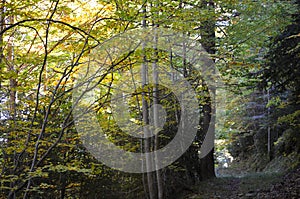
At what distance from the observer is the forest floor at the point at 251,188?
20.3 ft

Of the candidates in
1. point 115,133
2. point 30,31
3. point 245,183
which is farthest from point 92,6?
point 245,183

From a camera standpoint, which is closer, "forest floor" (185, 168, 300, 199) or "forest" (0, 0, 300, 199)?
"forest floor" (185, 168, 300, 199)

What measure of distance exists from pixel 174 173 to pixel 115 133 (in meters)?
2.00

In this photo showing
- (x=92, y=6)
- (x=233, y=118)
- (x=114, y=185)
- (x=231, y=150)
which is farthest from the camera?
(x=231, y=150)

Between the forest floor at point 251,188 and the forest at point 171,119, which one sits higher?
the forest at point 171,119

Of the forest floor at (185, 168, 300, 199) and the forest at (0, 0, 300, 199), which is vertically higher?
the forest at (0, 0, 300, 199)

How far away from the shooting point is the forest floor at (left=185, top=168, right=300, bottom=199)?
6178 millimetres

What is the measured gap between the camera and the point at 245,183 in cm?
877

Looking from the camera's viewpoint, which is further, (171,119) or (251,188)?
(171,119)

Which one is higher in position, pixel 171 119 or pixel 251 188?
pixel 171 119

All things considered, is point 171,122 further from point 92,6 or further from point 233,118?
point 233,118

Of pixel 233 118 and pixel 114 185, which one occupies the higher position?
Result: pixel 233 118

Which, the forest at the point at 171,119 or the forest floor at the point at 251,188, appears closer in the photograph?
the forest floor at the point at 251,188

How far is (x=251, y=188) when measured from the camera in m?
7.90
